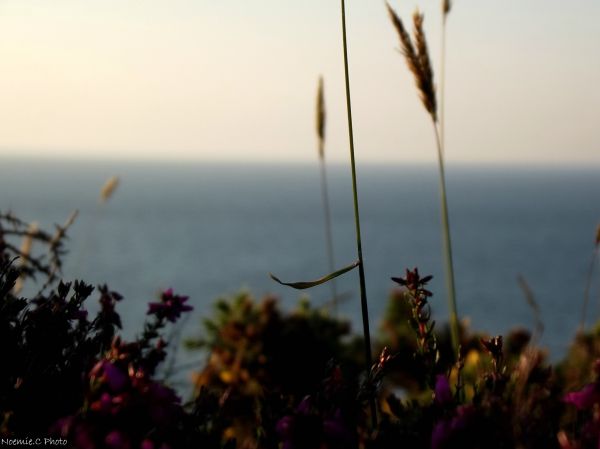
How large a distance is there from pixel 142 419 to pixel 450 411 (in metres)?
0.59

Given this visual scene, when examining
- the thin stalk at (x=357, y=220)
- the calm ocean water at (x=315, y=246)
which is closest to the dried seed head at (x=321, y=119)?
the thin stalk at (x=357, y=220)

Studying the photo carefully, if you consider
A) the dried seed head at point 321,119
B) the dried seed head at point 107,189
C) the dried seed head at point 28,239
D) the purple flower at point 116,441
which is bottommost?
the purple flower at point 116,441

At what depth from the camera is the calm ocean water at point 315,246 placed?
206 feet

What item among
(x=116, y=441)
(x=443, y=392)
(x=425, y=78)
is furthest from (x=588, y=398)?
(x=425, y=78)

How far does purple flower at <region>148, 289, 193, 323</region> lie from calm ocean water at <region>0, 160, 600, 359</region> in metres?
28.0

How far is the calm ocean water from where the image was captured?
2478 inches

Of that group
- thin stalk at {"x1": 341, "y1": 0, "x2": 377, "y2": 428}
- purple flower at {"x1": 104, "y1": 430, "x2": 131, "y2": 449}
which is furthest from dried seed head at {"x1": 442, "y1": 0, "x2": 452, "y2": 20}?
purple flower at {"x1": 104, "y1": 430, "x2": 131, "y2": 449}

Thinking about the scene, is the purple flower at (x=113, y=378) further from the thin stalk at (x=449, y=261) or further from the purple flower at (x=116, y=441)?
the thin stalk at (x=449, y=261)

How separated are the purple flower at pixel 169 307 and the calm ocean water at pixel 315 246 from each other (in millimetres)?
28042

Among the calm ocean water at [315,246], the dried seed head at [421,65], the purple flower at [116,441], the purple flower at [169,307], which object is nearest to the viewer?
the purple flower at [116,441]

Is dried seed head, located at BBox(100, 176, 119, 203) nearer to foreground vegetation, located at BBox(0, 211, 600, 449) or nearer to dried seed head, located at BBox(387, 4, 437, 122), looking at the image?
foreground vegetation, located at BBox(0, 211, 600, 449)

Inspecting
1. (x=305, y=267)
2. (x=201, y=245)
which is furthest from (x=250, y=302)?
(x=201, y=245)

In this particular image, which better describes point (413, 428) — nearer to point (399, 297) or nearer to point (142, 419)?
point (142, 419)

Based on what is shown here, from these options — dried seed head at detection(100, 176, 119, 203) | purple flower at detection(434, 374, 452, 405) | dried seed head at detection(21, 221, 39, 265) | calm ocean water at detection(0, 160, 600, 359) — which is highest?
dried seed head at detection(100, 176, 119, 203)
